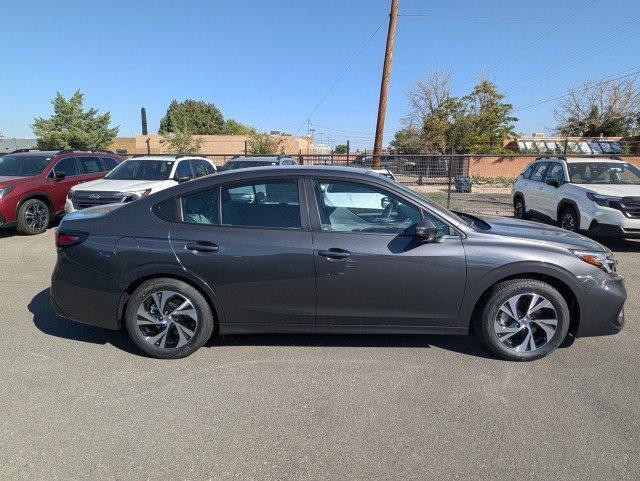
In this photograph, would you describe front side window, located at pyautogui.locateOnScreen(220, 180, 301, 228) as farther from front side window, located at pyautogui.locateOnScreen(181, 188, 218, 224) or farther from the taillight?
the taillight

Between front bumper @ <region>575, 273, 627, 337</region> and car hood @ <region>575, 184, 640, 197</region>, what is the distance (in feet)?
16.3

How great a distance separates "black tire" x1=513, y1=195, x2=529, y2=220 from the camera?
10966 mm

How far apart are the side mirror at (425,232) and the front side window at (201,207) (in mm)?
1671

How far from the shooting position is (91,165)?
1116 centimetres

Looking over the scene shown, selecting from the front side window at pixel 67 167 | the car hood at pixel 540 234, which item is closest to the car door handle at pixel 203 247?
the car hood at pixel 540 234

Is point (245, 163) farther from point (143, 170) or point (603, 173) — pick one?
point (603, 173)

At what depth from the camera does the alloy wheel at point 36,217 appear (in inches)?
360

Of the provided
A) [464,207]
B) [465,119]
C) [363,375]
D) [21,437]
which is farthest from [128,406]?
[465,119]

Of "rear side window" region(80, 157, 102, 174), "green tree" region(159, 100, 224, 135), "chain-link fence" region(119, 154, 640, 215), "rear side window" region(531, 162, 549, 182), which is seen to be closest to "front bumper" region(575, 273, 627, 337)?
"rear side window" region(531, 162, 549, 182)

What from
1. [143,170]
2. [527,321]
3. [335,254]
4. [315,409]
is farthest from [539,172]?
[315,409]

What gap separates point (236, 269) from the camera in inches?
143

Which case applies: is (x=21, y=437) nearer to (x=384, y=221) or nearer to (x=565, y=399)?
(x=384, y=221)

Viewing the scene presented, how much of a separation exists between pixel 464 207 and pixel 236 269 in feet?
39.0

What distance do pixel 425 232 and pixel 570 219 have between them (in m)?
6.40
